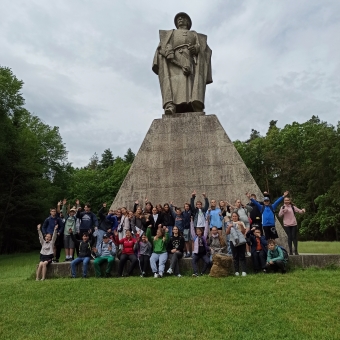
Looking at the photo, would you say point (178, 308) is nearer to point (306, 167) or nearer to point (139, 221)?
point (139, 221)

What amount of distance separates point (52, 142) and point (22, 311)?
1191 inches

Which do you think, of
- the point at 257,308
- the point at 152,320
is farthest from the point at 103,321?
the point at 257,308

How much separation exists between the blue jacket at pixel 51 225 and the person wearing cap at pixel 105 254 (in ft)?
4.51

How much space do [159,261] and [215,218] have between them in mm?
1776

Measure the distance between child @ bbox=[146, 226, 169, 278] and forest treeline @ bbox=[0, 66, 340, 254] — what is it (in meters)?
17.3

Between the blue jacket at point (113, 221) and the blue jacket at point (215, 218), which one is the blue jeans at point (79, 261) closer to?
the blue jacket at point (113, 221)

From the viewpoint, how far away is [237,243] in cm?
816

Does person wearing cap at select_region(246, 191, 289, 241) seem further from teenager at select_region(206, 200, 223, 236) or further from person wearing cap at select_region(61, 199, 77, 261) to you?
person wearing cap at select_region(61, 199, 77, 261)

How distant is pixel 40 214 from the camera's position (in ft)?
89.8

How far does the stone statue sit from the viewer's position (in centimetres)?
1277

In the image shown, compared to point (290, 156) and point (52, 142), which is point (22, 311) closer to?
point (52, 142)

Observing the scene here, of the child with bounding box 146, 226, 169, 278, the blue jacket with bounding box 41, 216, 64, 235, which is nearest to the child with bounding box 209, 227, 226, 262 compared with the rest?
the child with bounding box 146, 226, 169, 278

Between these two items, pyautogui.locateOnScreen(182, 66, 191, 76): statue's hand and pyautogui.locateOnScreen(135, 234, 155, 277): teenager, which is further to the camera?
pyautogui.locateOnScreen(182, 66, 191, 76): statue's hand

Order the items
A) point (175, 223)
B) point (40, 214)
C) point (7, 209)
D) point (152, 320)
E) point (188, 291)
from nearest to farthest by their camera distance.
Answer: point (152, 320) → point (188, 291) → point (175, 223) → point (7, 209) → point (40, 214)
